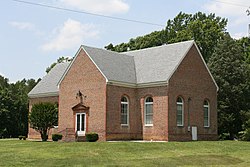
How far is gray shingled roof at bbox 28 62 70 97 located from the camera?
52.9 metres

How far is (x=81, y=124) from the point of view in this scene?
43.1 metres

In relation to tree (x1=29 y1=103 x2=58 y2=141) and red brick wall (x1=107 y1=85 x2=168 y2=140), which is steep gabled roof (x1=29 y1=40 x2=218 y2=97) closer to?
red brick wall (x1=107 y1=85 x2=168 y2=140)

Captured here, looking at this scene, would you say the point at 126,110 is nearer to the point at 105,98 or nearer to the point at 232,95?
the point at 105,98

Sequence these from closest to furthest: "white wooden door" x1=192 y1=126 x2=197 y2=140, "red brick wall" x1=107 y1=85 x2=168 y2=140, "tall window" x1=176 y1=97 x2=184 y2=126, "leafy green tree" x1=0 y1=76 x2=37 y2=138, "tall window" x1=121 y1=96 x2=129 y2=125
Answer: "red brick wall" x1=107 y1=85 x2=168 y2=140 → "tall window" x1=176 y1=97 x2=184 y2=126 → "tall window" x1=121 y1=96 x2=129 y2=125 → "white wooden door" x1=192 y1=126 x2=197 y2=140 → "leafy green tree" x1=0 y1=76 x2=37 y2=138

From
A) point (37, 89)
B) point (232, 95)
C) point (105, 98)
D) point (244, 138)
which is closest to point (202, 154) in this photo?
point (105, 98)

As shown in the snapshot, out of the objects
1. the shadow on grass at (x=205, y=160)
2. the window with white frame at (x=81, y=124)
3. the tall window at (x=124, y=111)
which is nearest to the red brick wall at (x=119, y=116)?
the tall window at (x=124, y=111)

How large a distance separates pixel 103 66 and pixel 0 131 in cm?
3136

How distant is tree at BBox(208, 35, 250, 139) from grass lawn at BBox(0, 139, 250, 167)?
18308 millimetres

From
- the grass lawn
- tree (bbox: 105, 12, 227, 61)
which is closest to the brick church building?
the grass lawn

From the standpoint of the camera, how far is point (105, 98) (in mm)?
40594

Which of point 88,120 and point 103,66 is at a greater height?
point 103,66

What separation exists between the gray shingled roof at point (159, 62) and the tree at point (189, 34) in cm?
2176

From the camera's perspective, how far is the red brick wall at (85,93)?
1614 inches

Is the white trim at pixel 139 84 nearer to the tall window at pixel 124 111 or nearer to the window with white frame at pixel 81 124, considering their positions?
the tall window at pixel 124 111
